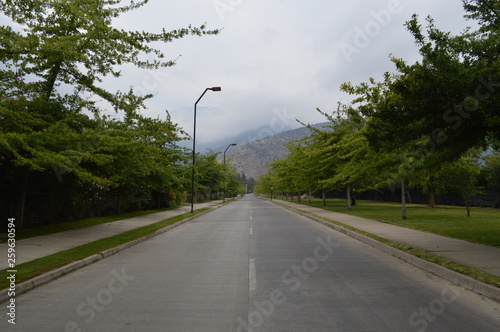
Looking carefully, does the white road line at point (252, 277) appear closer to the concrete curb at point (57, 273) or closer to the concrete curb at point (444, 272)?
the concrete curb at point (444, 272)

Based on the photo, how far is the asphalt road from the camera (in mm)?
4344

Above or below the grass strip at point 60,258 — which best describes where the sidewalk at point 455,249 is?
below

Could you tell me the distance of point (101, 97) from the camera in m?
13.9

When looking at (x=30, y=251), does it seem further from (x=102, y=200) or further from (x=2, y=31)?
(x=102, y=200)

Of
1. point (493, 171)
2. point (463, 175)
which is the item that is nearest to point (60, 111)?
point (463, 175)

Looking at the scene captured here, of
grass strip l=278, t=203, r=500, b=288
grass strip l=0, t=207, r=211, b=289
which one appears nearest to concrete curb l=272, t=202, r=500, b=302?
grass strip l=278, t=203, r=500, b=288

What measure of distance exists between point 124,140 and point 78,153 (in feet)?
7.53

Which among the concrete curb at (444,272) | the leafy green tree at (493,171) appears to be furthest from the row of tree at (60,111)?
the leafy green tree at (493,171)

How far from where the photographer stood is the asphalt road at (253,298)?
14.3 ft

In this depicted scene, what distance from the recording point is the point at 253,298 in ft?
17.5

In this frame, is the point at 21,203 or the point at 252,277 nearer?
the point at 252,277

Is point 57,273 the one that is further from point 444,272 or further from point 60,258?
point 444,272

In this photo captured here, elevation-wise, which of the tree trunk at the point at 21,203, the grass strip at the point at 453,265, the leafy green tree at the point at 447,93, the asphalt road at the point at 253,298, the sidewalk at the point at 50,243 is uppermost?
the leafy green tree at the point at 447,93

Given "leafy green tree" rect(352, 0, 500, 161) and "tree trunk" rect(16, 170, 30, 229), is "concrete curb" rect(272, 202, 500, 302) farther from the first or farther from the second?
"tree trunk" rect(16, 170, 30, 229)
